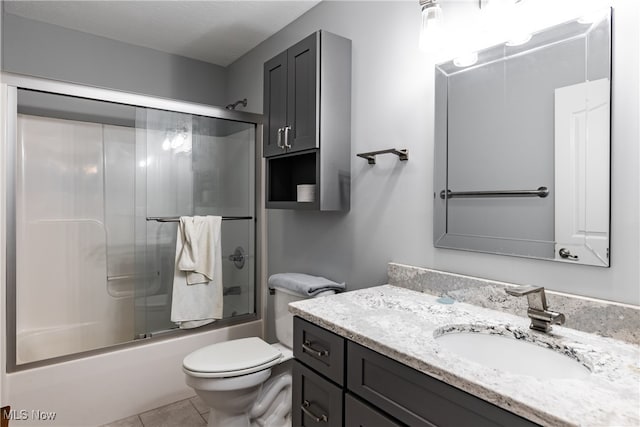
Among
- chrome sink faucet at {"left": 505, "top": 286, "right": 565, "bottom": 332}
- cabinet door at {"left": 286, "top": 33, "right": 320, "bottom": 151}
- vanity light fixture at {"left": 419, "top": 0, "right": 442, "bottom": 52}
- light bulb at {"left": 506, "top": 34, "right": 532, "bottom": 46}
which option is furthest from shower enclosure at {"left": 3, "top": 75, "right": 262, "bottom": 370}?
chrome sink faucet at {"left": 505, "top": 286, "right": 565, "bottom": 332}

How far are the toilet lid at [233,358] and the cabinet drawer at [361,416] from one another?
28.4 inches

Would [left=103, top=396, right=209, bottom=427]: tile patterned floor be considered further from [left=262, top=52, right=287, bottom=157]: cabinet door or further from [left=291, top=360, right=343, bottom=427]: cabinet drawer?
[left=262, top=52, right=287, bottom=157]: cabinet door

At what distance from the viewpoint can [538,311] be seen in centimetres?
109

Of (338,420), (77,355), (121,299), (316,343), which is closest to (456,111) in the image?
(316,343)

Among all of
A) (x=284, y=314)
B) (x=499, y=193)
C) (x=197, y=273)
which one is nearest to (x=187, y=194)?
(x=197, y=273)

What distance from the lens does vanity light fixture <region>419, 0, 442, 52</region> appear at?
1.41 m

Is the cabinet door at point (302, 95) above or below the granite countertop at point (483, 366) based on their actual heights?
above

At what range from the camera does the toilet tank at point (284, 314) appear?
Result: 6.61ft

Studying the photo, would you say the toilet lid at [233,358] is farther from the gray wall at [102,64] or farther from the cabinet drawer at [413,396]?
the gray wall at [102,64]

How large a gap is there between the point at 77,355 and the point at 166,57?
2.23 metres

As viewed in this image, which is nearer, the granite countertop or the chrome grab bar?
the granite countertop

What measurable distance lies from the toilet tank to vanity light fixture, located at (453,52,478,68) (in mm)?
1242

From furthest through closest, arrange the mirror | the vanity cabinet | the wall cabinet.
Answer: the wall cabinet → the mirror → the vanity cabinet

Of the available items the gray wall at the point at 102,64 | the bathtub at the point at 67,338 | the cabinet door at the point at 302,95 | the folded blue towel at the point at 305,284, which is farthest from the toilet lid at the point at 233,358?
the gray wall at the point at 102,64
